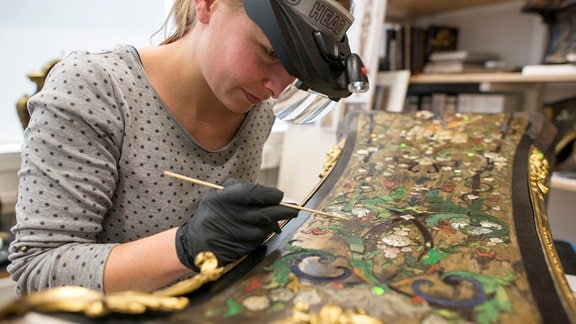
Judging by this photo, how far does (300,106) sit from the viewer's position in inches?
45.9

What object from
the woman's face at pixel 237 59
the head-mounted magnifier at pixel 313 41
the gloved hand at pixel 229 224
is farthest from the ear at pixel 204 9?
the gloved hand at pixel 229 224

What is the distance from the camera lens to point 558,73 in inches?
71.9

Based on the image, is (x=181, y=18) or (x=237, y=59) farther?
(x=181, y=18)

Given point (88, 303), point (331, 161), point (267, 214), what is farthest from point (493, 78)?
point (88, 303)

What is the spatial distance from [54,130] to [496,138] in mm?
1219

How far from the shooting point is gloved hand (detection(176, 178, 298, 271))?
0.70 m

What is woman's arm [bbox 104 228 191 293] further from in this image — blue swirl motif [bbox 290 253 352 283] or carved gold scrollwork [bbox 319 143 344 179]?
carved gold scrollwork [bbox 319 143 344 179]

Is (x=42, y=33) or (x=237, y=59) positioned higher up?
(x=42, y=33)

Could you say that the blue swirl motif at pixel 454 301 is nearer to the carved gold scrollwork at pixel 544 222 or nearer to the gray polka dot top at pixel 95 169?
the carved gold scrollwork at pixel 544 222

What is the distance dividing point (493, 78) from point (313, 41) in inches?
60.3

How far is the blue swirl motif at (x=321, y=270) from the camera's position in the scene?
0.67m

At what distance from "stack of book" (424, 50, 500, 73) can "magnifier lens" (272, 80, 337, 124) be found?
52.1 inches

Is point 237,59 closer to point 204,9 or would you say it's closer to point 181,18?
point 204,9

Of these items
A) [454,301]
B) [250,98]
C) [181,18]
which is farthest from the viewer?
[181,18]
